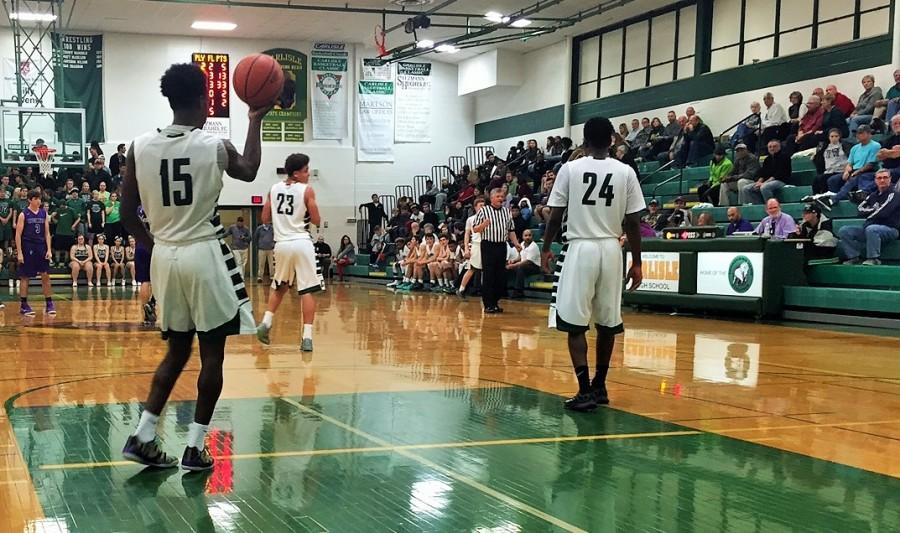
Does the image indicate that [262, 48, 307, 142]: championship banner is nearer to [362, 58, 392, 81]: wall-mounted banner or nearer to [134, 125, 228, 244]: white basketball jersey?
[362, 58, 392, 81]: wall-mounted banner

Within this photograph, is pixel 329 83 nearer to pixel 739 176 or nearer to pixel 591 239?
pixel 739 176

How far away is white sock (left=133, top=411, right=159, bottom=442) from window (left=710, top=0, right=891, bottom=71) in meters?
16.9

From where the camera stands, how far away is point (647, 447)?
4566mm

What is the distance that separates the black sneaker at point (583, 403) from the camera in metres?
5.48

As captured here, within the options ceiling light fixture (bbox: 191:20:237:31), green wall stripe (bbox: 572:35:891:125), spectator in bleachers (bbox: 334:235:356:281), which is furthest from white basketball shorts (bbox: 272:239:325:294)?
ceiling light fixture (bbox: 191:20:237:31)

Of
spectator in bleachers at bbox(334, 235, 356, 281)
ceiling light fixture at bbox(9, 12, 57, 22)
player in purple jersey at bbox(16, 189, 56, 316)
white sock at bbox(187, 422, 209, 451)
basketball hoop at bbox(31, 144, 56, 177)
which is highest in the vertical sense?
ceiling light fixture at bbox(9, 12, 57, 22)

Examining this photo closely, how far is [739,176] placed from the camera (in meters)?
16.2

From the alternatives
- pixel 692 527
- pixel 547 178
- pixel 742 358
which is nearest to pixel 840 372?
pixel 742 358

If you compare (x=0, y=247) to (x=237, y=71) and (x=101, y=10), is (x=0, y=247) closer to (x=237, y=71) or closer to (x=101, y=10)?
(x=101, y=10)

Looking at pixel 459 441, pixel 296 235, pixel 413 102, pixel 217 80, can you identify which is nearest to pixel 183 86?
pixel 459 441

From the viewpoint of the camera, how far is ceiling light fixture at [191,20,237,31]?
25594 millimetres

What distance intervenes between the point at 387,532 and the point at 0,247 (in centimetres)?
2086

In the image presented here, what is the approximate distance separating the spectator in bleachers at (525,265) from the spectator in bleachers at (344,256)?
969 cm

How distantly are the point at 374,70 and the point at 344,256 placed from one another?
21.7 ft
